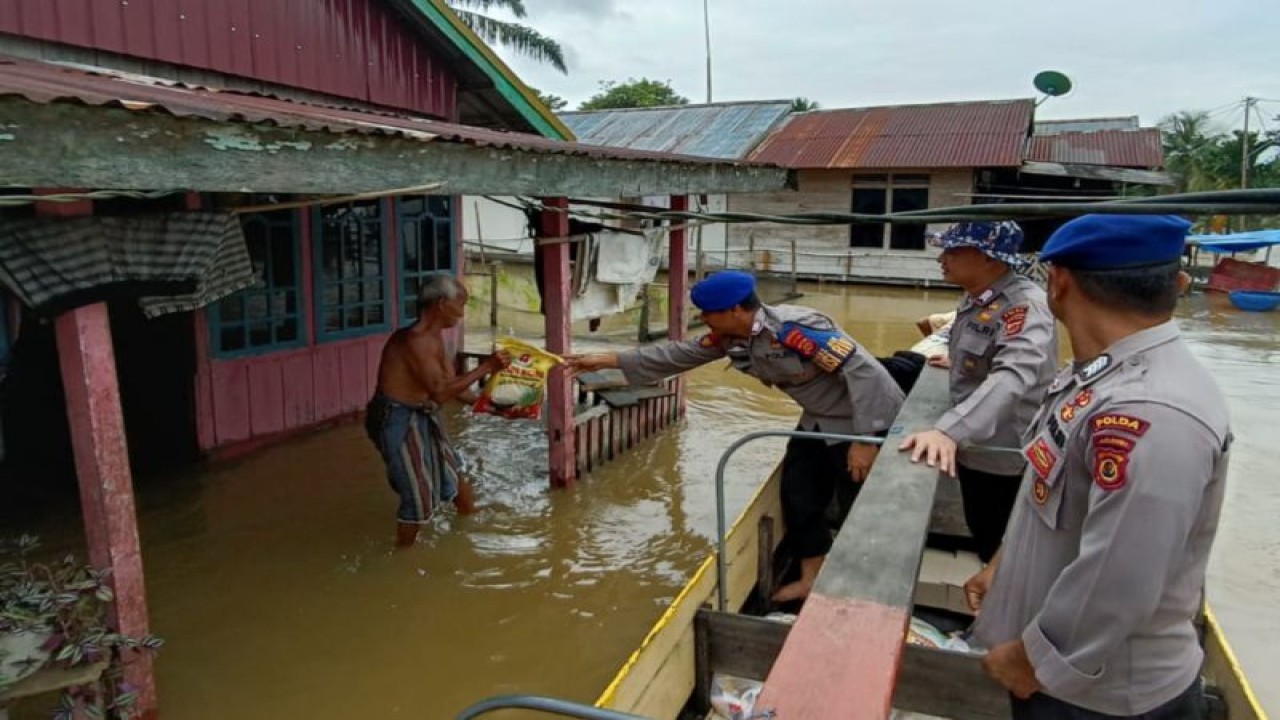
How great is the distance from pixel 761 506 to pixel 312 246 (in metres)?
5.19

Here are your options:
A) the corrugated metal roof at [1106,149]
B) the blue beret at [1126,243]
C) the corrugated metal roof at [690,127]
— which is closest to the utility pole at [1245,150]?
the corrugated metal roof at [1106,149]

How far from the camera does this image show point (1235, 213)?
55.5 inches

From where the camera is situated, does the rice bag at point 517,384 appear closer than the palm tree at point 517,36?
Yes

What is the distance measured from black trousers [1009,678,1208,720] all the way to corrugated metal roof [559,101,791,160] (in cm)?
1995

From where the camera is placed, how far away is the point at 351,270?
8172mm

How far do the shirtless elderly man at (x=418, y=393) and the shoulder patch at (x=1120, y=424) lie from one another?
13.2 feet

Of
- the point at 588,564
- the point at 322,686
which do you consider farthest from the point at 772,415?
the point at 322,686

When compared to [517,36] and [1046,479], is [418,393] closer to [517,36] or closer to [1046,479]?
[1046,479]

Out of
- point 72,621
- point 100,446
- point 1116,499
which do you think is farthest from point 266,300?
point 1116,499

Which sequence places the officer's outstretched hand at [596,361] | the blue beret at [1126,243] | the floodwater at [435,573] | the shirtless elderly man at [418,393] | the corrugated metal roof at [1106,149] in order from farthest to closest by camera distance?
1. the corrugated metal roof at [1106,149]
2. the shirtless elderly man at [418,393]
3. the officer's outstretched hand at [596,361]
4. the floodwater at [435,573]
5. the blue beret at [1126,243]

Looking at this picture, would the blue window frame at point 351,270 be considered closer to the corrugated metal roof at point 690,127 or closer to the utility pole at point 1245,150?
the corrugated metal roof at point 690,127

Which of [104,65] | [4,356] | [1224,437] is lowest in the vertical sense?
[4,356]

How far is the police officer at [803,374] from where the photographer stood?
405cm

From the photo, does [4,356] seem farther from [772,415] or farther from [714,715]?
[772,415]
